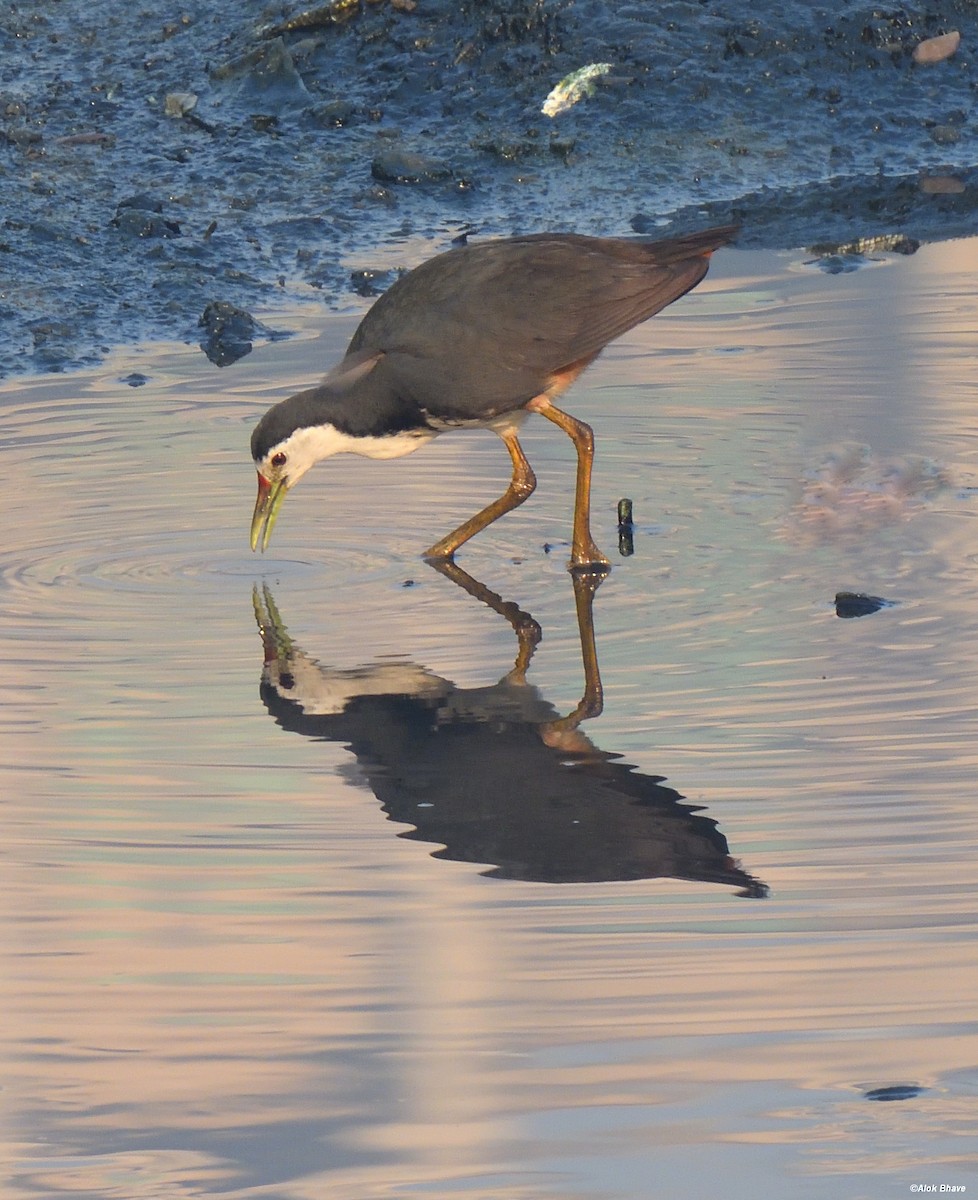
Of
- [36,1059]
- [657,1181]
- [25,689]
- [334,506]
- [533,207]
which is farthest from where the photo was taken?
[533,207]

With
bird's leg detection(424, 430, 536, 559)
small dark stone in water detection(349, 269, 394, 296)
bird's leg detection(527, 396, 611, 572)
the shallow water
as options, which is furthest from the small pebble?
bird's leg detection(527, 396, 611, 572)

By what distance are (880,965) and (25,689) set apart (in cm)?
230

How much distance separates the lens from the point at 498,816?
4230mm

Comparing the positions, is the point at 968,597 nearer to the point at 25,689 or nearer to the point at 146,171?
the point at 25,689

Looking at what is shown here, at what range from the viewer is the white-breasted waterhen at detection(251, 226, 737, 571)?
6.15m

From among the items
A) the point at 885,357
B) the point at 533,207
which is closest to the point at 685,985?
the point at 885,357

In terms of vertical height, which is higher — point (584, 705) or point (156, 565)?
point (584, 705)

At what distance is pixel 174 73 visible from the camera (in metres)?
11.5

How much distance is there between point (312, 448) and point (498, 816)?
226 cm

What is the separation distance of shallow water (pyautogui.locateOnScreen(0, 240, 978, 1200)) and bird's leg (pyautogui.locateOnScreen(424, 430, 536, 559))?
67 millimetres

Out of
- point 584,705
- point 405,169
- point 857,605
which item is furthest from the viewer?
point 405,169

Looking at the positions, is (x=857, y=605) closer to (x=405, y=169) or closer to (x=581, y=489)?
(x=581, y=489)

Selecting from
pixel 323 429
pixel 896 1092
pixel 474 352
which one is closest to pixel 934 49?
pixel 474 352

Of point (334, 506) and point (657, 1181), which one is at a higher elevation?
point (657, 1181)
